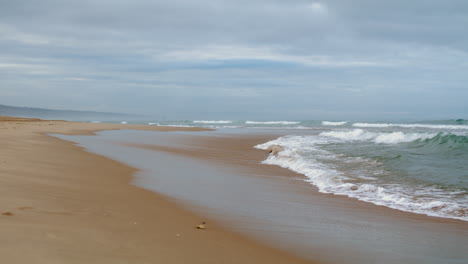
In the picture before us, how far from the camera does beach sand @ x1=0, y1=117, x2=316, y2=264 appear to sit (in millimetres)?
3254

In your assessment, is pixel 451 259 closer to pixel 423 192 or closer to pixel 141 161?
pixel 423 192

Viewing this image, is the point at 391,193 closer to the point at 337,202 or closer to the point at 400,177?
the point at 337,202

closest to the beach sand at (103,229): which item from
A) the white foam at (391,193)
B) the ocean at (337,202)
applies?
the ocean at (337,202)

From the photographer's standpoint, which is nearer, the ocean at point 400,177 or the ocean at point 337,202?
the ocean at point 337,202

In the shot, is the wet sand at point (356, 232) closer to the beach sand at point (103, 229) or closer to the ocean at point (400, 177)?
the beach sand at point (103, 229)

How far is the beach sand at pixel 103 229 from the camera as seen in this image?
325cm

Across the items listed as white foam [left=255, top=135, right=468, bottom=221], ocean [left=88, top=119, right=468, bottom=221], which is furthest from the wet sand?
ocean [left=88, top=119, right=468, bottom=221]

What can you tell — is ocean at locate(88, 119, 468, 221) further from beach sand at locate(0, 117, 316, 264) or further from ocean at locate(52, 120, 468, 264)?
beach sand at locate(0, 117, 316, 264)

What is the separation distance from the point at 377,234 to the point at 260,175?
4.96m

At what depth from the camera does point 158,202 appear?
5.77 m

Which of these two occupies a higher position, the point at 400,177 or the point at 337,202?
the point at 400,177

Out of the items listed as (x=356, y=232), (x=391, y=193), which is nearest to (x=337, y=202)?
(x=391, y=193)

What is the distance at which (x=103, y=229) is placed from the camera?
13.0 ft

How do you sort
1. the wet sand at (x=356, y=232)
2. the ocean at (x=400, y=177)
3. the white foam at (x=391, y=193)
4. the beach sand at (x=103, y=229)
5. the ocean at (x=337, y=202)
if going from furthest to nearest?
the ocean at (x=400, y=177) < the white foam at (x=391, y=193) < the ocean at (x=337, y=202) < the wet sand at (x=356, y=232) < the beach sand at (x=103, y=229)
